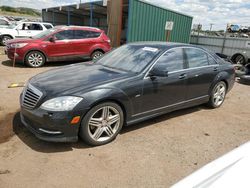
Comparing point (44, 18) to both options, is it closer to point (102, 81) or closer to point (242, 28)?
point (242, 28)

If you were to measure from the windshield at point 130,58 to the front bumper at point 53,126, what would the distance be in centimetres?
140

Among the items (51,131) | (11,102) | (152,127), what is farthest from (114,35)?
(51,131)

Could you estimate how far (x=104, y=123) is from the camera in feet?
11.7

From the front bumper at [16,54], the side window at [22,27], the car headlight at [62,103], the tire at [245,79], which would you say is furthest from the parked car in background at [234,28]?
Answer: the car headlight at [62,103]

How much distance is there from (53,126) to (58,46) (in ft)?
23.7

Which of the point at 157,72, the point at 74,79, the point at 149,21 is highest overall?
the point at 149,21

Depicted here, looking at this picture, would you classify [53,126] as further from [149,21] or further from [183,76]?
[149,21]

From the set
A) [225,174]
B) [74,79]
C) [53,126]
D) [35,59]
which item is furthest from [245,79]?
[35,59]

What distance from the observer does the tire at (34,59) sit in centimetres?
945

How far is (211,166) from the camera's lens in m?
1.90

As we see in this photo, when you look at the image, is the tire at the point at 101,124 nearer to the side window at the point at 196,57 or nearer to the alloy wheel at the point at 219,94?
the side window at the point at 196,57

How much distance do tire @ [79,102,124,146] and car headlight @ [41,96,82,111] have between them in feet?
0.86

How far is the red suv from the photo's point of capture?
9.35 metres

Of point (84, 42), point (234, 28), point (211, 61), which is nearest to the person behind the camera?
point (211, 61)
